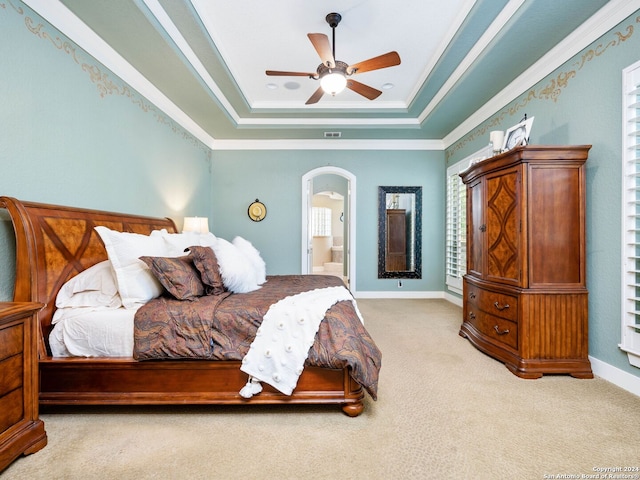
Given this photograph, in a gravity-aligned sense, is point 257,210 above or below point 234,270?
above

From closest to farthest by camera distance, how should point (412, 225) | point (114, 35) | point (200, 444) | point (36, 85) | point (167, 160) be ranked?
point (200, 444)
point (36, 85)
point (114, 35)
point (167, 160)
point (412, 225)

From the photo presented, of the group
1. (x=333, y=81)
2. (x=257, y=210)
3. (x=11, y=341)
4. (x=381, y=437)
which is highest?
(x=333, y=81)

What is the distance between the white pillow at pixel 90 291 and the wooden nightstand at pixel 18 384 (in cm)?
42

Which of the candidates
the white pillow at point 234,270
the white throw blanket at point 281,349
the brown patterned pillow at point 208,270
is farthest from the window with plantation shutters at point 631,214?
the brown patterned pillow at point 208,270

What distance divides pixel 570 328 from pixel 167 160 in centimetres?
455

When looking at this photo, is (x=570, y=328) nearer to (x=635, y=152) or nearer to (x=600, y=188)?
(x=600, y=188)

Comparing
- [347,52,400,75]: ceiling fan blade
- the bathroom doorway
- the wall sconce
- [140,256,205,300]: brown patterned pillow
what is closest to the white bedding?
[140,256,205,300]: brown patterned pillow

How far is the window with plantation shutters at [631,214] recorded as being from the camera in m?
2.07

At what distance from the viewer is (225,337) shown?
183cm

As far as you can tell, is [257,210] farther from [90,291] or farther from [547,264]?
[547,264]

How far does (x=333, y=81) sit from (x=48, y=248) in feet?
8.14

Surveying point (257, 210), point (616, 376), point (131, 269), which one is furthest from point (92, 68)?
point (616, 376)

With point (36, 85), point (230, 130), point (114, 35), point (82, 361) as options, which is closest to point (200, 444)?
point (82, 361)

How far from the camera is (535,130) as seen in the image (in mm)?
3043
